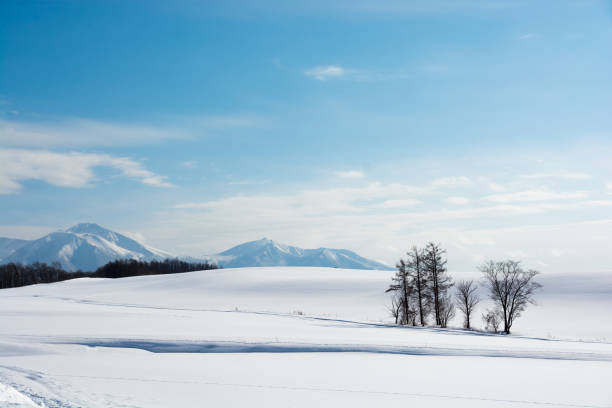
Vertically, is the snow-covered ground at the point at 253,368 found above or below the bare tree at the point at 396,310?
above

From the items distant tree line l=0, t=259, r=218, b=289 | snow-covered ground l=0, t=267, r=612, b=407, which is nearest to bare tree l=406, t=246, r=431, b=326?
snow-covered ground l=0, t=267, r=612, b=407

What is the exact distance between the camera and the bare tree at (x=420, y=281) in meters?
35.8

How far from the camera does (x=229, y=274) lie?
7550 cm

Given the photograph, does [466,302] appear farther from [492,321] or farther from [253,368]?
[253,368]

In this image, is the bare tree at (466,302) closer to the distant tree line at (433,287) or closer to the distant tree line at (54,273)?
the distant tree line at (433,287)

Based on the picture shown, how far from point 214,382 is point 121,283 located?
7062 cm

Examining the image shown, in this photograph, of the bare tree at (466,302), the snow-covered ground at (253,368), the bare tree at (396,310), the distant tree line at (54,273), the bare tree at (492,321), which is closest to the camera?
the snow-covered ground at (253,368)

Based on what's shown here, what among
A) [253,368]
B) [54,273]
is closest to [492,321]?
[253,368]

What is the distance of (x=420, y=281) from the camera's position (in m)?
36.7

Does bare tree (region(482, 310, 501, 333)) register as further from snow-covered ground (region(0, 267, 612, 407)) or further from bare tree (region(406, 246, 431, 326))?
snow-covered ground (region(0, 267, 612, 407))

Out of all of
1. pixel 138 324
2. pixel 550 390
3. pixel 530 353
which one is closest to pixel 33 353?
pixel 138 324

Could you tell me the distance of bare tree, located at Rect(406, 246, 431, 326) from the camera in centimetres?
3584

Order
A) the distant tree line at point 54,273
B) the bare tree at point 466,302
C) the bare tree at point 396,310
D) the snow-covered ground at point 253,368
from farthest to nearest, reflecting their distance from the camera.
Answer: the distant tree line at point 54,273 → the bare tree at point 396,310 → the bare tree at point 466,302 → the snow-covered ground at point 253,368

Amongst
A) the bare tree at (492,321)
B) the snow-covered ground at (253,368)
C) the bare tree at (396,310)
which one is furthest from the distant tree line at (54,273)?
the bare tree at (492,321)
